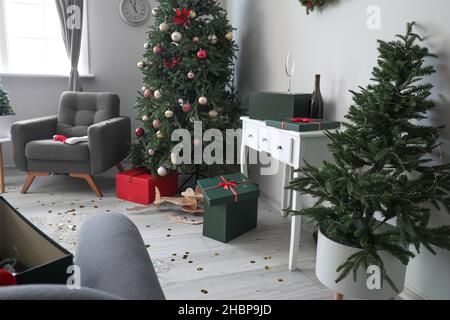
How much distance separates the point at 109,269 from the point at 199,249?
1.54m

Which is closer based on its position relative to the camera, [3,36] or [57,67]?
[3,36]

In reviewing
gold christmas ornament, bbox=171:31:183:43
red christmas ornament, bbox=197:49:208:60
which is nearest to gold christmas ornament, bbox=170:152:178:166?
red christmas ornament, bbox=197:49:208:60

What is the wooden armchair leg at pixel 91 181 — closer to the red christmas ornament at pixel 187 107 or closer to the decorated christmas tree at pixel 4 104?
the decorated christmas tree at pixel 4 104

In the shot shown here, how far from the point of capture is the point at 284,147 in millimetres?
2076

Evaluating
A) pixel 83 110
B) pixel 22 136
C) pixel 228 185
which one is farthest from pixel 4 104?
pixel 228 185

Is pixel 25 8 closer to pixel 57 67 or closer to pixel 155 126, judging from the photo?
pixel 57 67

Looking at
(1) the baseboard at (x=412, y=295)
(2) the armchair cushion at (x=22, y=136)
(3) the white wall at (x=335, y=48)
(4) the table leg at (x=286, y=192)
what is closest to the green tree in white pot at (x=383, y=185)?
(3) the white wall at (x=335, y=48)

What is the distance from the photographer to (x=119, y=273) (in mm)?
759

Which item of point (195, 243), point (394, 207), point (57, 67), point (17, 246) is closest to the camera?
point (17, 246)

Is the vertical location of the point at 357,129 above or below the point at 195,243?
above

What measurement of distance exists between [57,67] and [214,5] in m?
1.87

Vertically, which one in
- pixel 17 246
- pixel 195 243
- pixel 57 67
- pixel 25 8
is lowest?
pixel 195 243

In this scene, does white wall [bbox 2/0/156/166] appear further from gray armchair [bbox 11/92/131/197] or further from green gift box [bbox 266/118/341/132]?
green gift box [bbox 266/118/341/132]

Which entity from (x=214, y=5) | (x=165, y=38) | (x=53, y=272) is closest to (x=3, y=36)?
(x=165, y=38)
